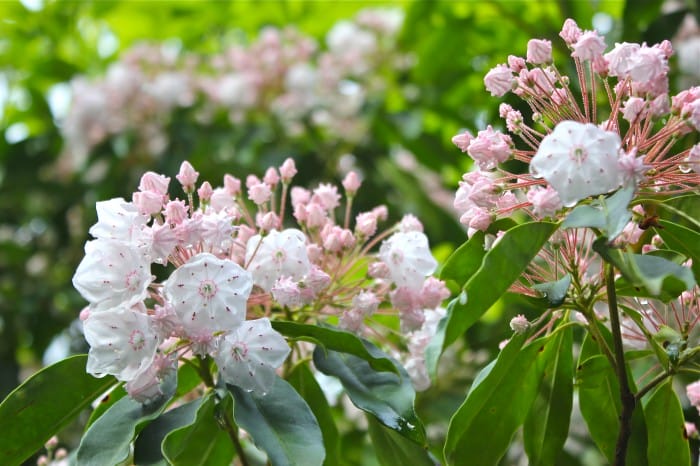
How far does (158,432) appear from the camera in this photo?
130cm

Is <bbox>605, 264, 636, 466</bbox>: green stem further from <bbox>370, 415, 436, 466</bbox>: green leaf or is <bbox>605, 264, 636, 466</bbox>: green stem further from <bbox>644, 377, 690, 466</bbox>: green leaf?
<bbox>370, 415, 436, 466</bbox>: green leaf

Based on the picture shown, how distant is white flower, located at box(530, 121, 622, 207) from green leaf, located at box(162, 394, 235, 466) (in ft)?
1.73

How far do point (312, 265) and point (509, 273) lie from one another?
378 mm

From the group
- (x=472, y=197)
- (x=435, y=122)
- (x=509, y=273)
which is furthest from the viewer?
(x=435, y=122)

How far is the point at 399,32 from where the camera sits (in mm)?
3734

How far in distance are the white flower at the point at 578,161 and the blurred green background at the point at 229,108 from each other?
5.63 ft

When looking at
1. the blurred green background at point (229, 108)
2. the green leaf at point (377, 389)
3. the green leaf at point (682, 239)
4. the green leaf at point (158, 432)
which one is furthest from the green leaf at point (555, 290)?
the blurred green background at point (229, 108)

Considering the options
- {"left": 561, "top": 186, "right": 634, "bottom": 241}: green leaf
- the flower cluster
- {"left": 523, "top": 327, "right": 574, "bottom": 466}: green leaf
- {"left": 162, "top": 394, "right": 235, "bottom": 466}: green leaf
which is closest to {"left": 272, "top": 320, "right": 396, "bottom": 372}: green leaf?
{"left": 162, "top": 394, "right": 235, "bottom": 466}: green leaf

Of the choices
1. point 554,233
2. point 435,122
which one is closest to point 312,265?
point 554,233

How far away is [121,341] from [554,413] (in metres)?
0.64

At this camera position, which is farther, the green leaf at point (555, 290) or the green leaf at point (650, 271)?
the green leaf at point (555, 290)

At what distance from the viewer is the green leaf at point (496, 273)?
3.90 ft

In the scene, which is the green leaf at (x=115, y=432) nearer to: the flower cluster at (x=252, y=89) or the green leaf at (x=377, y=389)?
the green leaf at (x=377, y=389)

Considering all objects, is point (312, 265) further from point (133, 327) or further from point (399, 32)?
point (399, 32)
